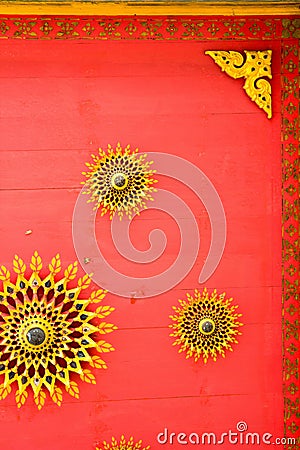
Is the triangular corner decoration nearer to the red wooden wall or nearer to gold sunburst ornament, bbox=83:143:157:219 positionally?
the red wooden wall

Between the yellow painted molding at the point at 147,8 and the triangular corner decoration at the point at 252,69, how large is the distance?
0.51ft

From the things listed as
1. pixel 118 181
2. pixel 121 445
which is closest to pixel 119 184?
pixel 118 181

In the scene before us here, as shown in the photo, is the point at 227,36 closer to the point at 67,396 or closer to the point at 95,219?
the point at 95,219

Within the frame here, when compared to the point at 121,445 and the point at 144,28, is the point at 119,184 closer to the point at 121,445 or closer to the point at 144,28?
the point at 144,28

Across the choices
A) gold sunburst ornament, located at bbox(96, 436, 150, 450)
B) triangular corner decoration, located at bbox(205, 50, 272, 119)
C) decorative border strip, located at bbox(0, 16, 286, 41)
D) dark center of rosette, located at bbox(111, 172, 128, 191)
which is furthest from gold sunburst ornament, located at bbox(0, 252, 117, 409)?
triangular corner decoration, located at bbox(205, 50, 272, 119)

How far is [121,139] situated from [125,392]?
1017 millimetres

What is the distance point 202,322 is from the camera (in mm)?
2047

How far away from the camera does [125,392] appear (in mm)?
2064

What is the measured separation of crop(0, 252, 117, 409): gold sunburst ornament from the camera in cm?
199

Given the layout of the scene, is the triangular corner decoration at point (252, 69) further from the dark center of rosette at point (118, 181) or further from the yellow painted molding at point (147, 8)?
the dark center of rosette at point (118, 181)

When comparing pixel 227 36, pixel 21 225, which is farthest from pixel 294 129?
pixel 21 225

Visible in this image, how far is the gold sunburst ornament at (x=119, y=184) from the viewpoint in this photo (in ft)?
6.65

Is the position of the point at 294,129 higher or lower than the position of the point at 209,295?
higher

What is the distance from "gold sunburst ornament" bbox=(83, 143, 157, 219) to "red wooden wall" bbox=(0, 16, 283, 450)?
5 cm
